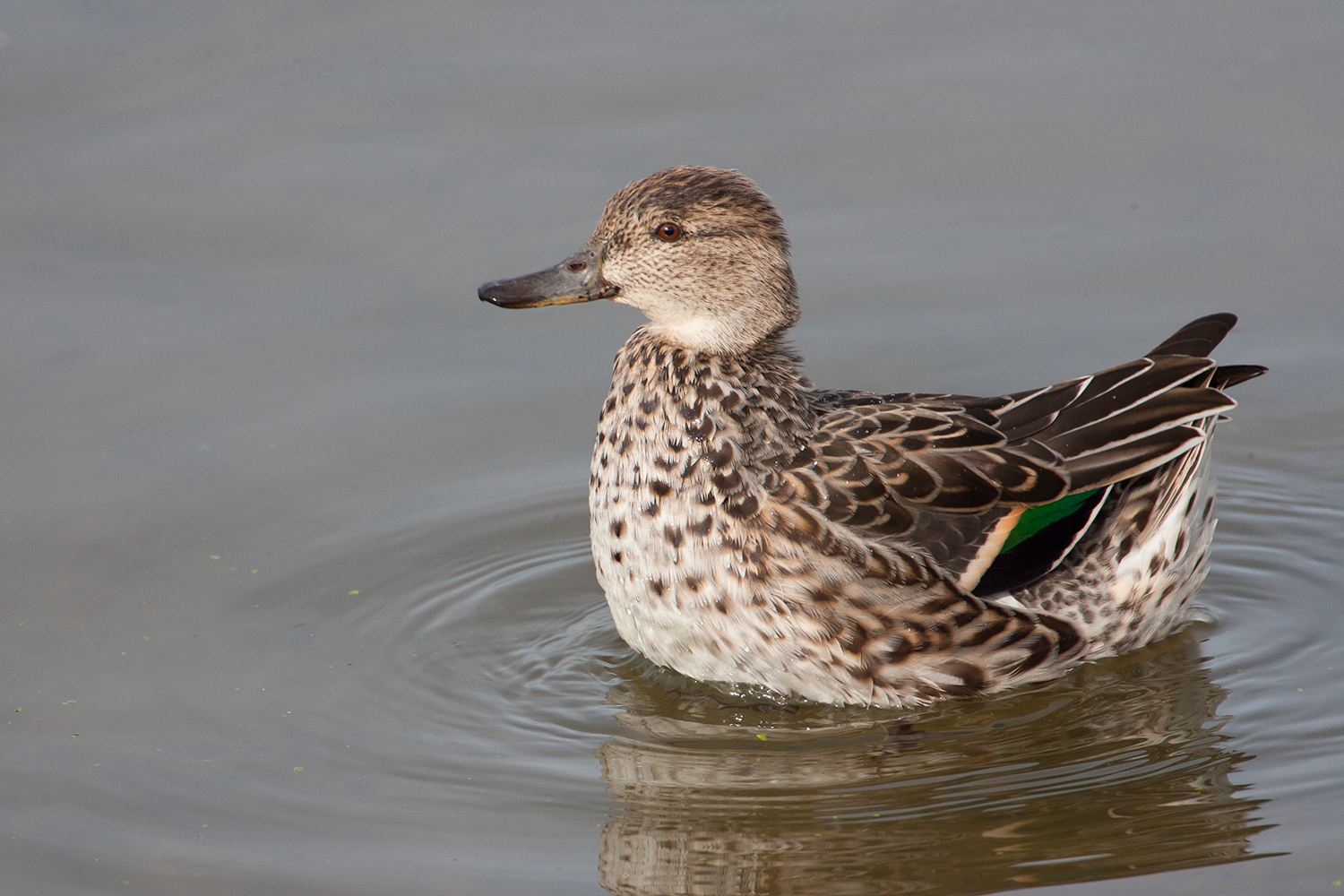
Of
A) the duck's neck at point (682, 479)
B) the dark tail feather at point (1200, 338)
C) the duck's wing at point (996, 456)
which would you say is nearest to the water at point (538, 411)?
the duck's neck at point (682, 479)

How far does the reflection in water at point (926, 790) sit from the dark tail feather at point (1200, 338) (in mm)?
1383

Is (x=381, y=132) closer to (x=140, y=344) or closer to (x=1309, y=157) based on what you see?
(x=140, y=344)

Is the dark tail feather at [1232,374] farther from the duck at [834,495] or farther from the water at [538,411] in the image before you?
the water at [538,411]

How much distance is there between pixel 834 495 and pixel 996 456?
737mm

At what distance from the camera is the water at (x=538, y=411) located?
20.3 feet

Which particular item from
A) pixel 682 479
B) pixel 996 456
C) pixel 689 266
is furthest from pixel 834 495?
pixel 689 266

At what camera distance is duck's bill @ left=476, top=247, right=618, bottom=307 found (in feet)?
23.3

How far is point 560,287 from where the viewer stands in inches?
281

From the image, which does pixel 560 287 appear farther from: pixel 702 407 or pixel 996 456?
pixel 996 456

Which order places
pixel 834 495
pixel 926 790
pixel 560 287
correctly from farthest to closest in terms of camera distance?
pixel 560 287 → pixel 834 495 → pixel 926 790

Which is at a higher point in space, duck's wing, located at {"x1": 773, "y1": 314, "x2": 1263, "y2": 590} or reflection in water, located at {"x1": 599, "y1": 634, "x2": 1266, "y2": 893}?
duck's wing, located at {"x1": 773, "y1": 314, "x2": 1263, "y2": 590}

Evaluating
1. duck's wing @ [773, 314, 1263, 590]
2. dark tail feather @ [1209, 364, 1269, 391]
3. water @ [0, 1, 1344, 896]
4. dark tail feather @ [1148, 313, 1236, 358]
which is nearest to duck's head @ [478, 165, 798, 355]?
duck's wing @ [773, 314, 1263, 590]

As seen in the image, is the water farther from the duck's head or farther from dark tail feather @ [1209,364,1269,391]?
the duck's head

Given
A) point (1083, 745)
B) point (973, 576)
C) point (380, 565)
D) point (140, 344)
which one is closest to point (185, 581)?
point (380, 565)
